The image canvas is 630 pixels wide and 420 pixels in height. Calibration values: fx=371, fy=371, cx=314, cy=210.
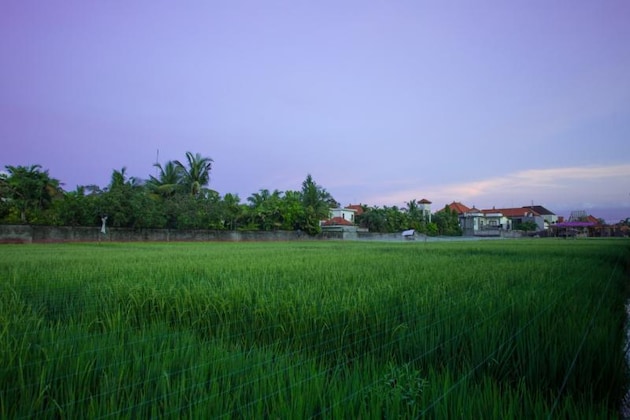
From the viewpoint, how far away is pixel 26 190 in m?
21.9

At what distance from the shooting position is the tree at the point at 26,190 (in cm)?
2134

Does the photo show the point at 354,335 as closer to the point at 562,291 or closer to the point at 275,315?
the point at 275,315

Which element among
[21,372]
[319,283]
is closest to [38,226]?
[319,283]

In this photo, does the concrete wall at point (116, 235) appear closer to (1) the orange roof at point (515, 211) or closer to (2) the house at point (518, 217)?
(2) the house at point (518, 217)

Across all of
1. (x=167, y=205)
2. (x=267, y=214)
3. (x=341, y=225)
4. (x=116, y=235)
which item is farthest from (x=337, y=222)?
(x=116, y=235)

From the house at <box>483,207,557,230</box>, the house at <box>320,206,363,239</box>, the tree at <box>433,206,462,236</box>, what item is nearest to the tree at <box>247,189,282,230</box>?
the house at <box>320,206,363,239</box>

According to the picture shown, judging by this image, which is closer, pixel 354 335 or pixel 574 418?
pixel 574 418

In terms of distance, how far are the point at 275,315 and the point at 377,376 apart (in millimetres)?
1335

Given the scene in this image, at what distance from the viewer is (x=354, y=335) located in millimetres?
2727

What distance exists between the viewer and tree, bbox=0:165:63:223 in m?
21.3

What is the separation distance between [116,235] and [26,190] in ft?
19.8

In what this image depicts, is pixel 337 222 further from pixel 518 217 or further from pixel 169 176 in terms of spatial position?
pixel 518 217

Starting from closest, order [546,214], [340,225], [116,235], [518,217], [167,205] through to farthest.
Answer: [116,235], [167,205], [340,225], [518,217], [546,214]

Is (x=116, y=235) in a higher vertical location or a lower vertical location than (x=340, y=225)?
lower
